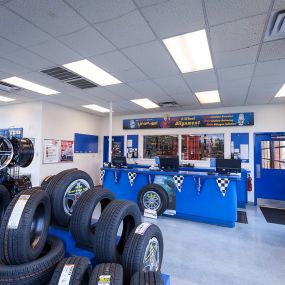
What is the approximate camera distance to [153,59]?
308 cm

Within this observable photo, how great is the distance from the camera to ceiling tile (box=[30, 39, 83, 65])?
2702mm

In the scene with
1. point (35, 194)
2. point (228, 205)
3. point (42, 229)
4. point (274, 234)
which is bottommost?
point (274, 234)

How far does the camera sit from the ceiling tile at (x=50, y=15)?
6.34 feet

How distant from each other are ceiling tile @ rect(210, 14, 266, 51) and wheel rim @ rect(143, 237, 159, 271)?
2.31m

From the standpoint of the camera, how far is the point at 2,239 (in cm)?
123

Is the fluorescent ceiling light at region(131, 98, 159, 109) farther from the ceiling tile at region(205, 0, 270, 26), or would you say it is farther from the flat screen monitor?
the ceiling tile at region(205, 0, 270, 26)

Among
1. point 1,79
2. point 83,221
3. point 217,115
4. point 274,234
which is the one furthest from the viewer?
point 217,115

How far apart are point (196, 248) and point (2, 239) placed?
2520 millimetres

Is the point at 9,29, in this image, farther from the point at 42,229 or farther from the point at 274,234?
the point at 274,234

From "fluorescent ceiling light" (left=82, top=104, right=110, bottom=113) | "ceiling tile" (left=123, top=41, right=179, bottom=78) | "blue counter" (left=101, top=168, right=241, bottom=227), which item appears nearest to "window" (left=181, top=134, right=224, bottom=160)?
"blue counter" (left=101, top=168, right=241, bottom=227)

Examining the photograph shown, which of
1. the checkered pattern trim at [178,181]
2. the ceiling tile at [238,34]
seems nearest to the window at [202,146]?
the checkered pattern trim at [178,181]

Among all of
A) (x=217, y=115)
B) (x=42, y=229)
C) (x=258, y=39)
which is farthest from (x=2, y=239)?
(x=217, y=115)

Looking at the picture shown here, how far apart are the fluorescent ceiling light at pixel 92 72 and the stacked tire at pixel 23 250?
252 centimetres

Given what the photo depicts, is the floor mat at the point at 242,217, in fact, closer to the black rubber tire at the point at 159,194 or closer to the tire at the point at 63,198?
the black rubber tire at the point at 159,194
